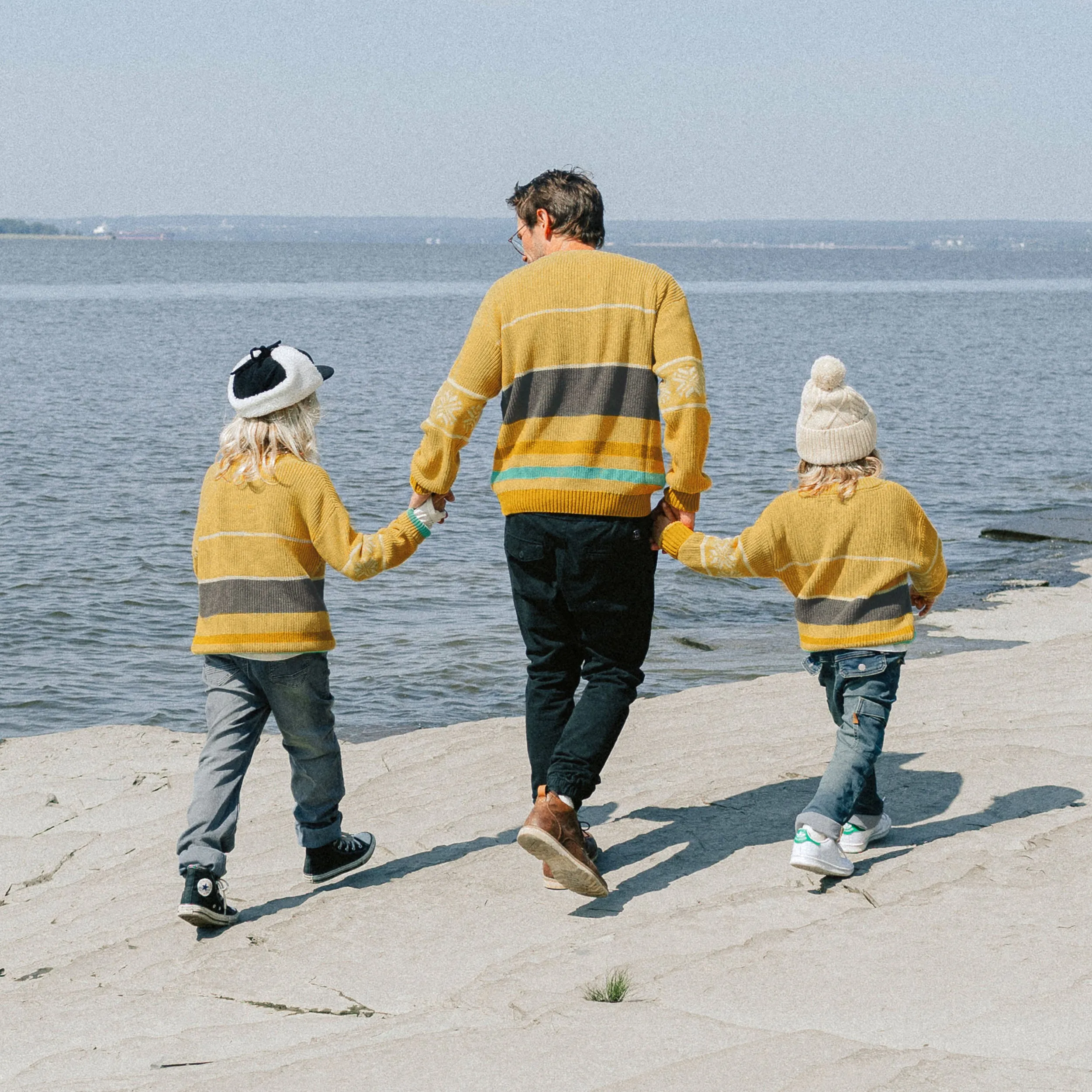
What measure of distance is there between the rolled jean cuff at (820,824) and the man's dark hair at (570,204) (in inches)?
74.4

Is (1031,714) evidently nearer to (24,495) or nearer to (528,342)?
(528,342)

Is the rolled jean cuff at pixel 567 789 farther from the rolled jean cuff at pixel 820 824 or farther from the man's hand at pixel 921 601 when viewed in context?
the man's hand at pixel 921 601

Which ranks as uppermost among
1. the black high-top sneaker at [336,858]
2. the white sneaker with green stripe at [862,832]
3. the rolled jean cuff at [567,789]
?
the rolled jean cuff at [567,789]

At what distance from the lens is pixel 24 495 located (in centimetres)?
1666

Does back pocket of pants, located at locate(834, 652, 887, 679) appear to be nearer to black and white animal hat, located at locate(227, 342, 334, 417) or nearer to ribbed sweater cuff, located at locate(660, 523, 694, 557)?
ribbed sweater cuff, located at locate(660, 523, 694, 557)

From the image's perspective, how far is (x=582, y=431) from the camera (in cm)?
414

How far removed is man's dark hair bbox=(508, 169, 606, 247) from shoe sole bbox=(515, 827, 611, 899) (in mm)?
1836

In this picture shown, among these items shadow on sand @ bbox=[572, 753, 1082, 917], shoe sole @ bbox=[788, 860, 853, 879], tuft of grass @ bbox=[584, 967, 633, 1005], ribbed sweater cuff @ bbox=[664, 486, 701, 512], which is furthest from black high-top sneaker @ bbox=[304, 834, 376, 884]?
ribbed sweater cuff @ bbox=[664, 486, 701, 512]

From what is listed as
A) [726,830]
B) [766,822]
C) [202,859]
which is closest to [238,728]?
[202,859]

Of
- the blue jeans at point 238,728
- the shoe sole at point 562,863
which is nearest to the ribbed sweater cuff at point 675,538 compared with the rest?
the shoe sole at point 562,863

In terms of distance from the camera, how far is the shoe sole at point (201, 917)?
13.7 ft

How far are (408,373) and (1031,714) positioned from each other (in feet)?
91.2

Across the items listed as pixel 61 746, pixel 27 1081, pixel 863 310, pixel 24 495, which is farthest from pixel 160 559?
pixel 863 310

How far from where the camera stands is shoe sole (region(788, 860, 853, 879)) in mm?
4047
